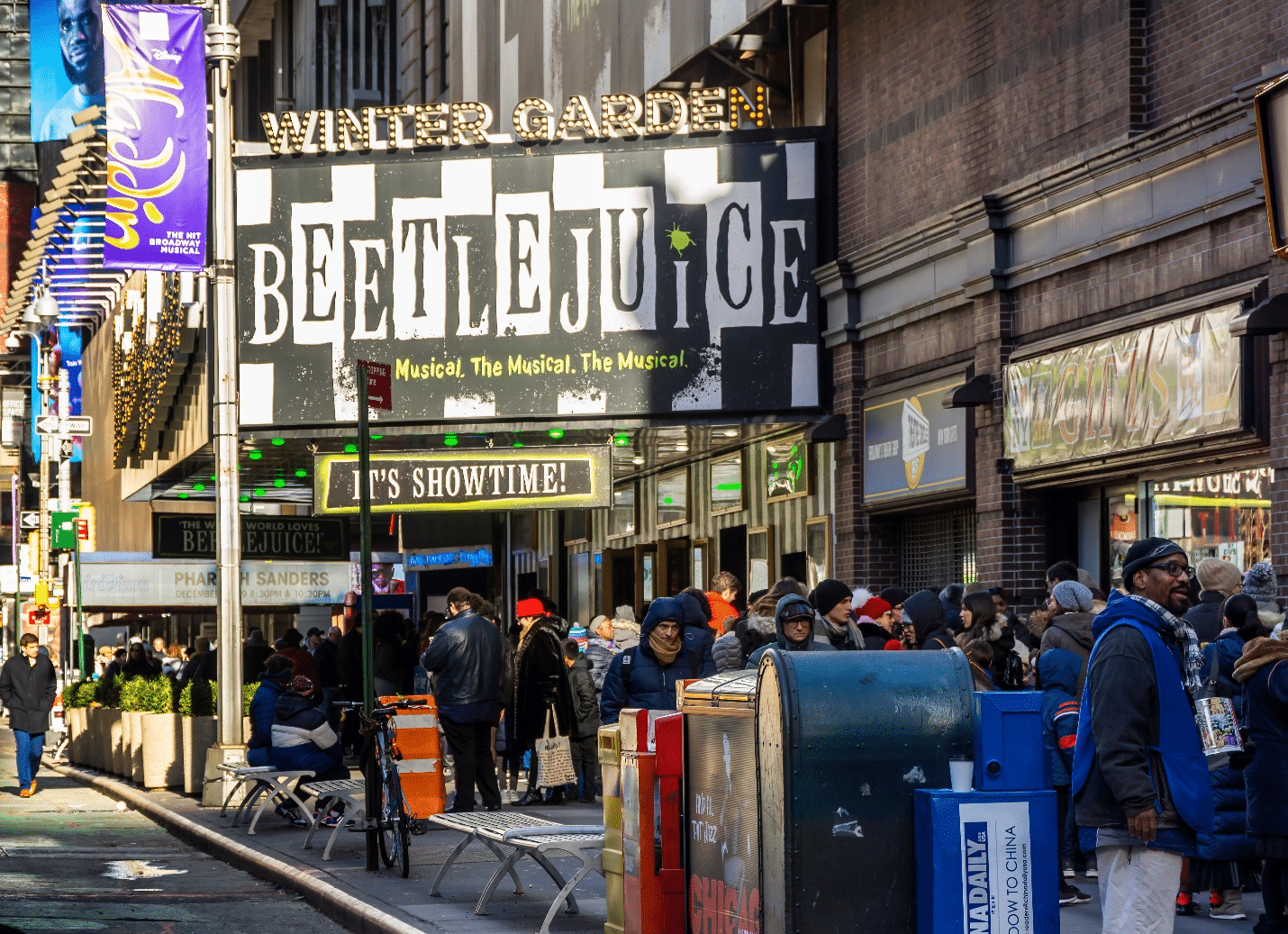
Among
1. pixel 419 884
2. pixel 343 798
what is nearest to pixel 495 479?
pixel 343 798

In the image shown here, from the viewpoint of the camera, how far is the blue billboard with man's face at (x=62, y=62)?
9031cm

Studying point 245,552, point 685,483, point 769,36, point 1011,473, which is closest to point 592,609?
point 685,483

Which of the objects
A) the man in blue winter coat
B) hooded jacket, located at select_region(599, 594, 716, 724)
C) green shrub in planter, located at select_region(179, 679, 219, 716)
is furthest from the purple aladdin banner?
the man in blue winter coat

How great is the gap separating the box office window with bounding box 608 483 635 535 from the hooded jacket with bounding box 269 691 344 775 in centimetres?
1449

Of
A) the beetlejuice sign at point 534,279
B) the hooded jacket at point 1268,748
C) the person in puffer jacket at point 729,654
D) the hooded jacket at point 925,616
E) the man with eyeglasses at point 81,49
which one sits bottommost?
the hooded jacket at point 1268,748

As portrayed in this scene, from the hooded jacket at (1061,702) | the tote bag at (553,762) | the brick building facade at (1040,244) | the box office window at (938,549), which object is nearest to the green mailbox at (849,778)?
the hooded jacket at (1061,702)

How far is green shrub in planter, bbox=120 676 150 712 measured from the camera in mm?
23744

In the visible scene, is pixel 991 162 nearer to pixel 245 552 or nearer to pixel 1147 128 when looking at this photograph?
pixel 1147 128

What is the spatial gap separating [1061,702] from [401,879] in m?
4.71

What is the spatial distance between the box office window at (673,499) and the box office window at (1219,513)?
12.4m

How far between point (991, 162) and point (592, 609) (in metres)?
15.6

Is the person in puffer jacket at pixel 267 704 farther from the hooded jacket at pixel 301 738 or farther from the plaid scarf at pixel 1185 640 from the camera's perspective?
the plaid scarf at pixel 1185 640

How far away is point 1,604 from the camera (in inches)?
4313

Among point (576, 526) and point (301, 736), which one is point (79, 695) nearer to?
point (576, 526)
